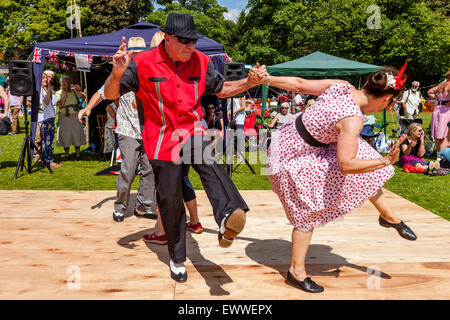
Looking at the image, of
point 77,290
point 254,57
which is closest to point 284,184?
point 77,290

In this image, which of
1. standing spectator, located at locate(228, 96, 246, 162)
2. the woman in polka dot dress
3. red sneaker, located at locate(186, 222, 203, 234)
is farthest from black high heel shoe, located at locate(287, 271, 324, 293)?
standing spectator, located at locate(228, 96, 246, 162)

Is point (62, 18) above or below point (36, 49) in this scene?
above

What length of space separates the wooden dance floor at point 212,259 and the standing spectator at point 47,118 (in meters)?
4.26

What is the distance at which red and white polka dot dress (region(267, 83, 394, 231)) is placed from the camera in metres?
2.96

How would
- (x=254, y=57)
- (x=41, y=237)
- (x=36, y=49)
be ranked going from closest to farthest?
1. (x=41, y=237)
2. (x=36, y=49)
3. (x=254, y=57)

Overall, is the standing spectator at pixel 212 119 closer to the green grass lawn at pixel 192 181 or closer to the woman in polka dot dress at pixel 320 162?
the green grass lawn at pixel 192 181

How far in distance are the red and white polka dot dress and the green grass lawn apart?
128 inches

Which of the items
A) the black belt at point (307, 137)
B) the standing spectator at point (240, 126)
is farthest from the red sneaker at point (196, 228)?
the standing spectator at point (240, 126)

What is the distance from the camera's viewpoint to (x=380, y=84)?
2.83 meters

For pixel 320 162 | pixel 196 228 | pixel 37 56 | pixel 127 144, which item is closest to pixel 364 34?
pixel 37 56

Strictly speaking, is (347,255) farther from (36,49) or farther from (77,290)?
(36,49)

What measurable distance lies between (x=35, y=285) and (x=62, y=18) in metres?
40.2

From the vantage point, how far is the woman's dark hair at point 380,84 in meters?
2.82

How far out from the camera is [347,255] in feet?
12.5
